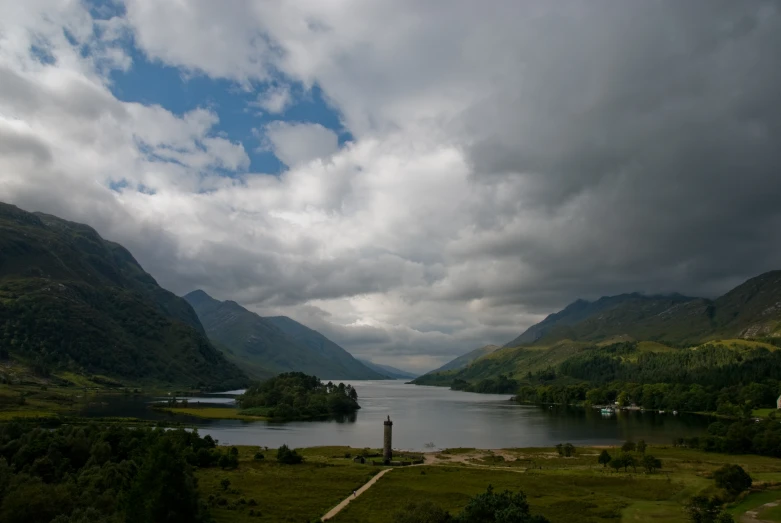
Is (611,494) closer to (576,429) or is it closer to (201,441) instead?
(201,441)

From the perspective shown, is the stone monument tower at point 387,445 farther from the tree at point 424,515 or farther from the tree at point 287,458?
the tree at point 424,515

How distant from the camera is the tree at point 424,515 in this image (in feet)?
176

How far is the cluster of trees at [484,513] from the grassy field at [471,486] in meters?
8.53

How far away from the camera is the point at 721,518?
51.5 metres

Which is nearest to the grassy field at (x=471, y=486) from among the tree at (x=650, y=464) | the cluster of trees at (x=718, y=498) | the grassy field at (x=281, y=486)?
the grassy field at (x=281, y=486)

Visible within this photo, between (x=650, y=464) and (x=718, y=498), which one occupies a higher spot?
(x=718, y=498)

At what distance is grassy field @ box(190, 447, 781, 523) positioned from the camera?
6556 centimetres

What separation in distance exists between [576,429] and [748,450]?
6695 centimetres

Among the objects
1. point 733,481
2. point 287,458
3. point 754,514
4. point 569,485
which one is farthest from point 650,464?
point 287,458

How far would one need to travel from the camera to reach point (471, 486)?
277 feet

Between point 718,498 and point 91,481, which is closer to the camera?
point 91,481

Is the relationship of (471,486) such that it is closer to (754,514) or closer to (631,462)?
(754,514)

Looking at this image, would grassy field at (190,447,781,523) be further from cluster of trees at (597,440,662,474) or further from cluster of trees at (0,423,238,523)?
cluster of trees at (0,423,238,523)

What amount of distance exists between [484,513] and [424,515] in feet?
21.1
